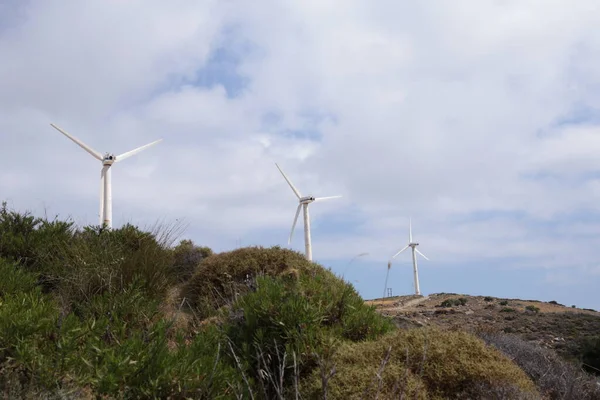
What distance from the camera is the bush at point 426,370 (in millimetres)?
6770

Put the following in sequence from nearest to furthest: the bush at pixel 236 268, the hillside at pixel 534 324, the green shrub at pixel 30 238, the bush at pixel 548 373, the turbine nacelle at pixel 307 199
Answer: the bush at pixel 548 373 → the green shrub at pixel 30 238 → the bush at pixel 236 268 → the hillside at pixel 534 324 → the turbine nacelle at pixel 307 199

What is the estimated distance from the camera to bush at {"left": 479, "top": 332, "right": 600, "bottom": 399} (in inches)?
324

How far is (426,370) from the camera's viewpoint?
716 cm

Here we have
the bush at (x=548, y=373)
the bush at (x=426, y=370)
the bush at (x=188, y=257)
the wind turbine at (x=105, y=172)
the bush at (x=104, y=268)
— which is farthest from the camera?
the wind turbine at (x=105, y=172)

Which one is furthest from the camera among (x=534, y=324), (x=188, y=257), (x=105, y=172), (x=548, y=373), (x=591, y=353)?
(x=105, y=172)

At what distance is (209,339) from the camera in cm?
787

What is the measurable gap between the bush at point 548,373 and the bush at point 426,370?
32.9 inches

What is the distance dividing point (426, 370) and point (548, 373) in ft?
9.18

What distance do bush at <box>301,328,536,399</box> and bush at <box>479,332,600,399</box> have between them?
32.9 inches

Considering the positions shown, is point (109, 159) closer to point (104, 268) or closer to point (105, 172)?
point (105, 172)

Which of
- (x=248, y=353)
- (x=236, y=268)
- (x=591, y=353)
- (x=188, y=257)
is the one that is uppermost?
(x=188, y=257)

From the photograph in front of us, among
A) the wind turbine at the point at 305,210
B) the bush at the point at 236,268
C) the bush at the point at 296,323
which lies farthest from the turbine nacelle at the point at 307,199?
the bush at the point at 296,323

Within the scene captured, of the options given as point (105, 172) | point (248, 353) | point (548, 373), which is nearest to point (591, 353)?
point (548, 373)

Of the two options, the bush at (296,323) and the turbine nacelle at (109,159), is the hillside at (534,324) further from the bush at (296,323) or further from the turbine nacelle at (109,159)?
the turbine nacelle at (109,159)
